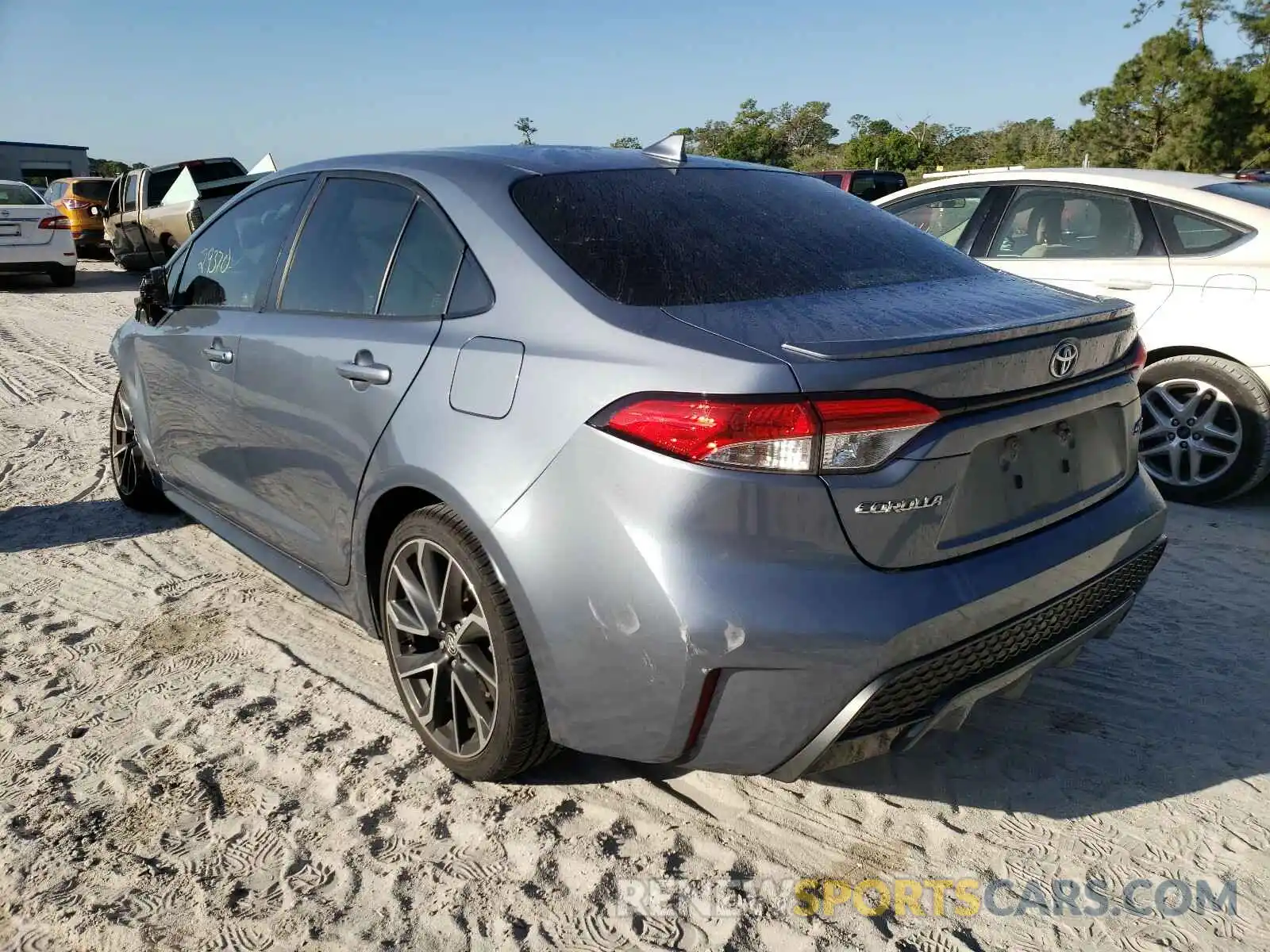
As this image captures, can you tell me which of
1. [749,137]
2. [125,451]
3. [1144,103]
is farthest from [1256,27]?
[125,451]

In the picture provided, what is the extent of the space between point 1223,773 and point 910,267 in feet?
5.31

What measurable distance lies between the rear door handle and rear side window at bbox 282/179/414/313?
3.79m

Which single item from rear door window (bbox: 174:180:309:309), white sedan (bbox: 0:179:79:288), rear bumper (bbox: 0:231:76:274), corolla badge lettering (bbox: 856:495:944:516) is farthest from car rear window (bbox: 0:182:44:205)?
corolla badge lettering (bbox: 856:495:944:516)

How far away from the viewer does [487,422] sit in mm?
2322

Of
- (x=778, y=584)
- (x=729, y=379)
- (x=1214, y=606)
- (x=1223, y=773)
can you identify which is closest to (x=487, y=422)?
(x=729, y=379)

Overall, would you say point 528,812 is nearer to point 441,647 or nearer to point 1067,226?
point 441,647

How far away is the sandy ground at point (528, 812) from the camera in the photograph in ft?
7.15

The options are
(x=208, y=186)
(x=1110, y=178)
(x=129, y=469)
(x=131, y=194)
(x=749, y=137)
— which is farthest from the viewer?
(x=749, y=137)

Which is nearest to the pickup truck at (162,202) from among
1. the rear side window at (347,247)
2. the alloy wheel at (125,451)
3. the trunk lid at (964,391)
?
the alloy wheel at (125,451)

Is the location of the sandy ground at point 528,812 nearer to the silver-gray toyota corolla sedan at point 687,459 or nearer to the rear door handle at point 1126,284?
the silver-gray toyota corolla sedan at point 687,459

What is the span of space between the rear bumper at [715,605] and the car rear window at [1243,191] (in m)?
3.65

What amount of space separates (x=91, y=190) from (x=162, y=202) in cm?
538

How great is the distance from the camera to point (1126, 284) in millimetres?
5023

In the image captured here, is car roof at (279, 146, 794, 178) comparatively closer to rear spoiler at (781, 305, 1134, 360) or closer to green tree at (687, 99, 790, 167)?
rear spoiler at (781, 305, 1134, 360)
